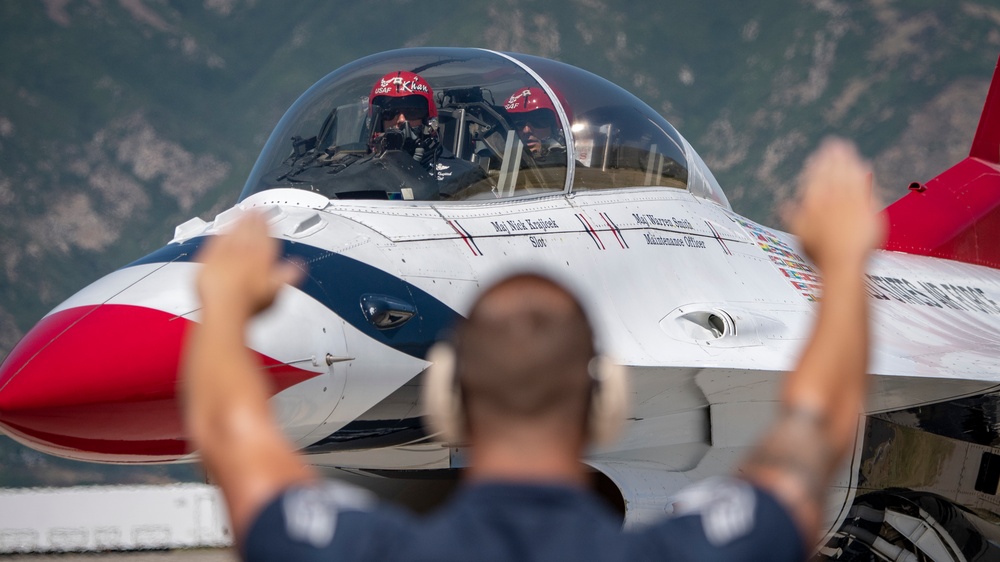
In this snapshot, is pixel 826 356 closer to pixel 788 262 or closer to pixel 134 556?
→ pixel 788 262

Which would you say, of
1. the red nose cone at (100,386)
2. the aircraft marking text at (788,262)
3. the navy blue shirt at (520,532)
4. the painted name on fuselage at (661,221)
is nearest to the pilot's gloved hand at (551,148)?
the painted name on fuselage at (661,221)

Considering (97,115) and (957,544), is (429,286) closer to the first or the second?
(957,544)

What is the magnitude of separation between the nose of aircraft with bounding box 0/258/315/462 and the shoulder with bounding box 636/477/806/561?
3049 millimetres

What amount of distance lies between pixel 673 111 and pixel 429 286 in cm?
8458

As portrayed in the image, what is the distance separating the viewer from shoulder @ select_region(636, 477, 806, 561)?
1351mm

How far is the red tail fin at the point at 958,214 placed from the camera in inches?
466

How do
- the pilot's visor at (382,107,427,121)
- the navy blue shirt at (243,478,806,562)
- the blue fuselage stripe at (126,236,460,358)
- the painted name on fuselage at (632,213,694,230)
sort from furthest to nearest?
the painted name on fuselage at (632,213,694,230)
the pilot's visor at (382,107,427,121)
the blue fuselage stripe at (126,236,460,358)
the navy blue shirt at (243,478,806,562)

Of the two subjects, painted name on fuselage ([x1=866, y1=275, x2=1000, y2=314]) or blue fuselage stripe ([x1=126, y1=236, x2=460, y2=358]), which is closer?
blue fuselage stripe ([x1=126, y1=236, x2=460, y2=358])

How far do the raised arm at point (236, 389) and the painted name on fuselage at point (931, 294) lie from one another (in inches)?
284

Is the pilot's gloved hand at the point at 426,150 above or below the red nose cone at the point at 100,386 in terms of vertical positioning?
above

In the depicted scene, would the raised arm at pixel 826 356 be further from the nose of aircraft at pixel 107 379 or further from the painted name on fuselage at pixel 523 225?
the painted name on fuselage at pixel 523 225

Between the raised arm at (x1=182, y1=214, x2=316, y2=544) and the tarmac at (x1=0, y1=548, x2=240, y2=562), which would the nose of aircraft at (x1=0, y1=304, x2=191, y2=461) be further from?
the tarmac at (x1=0, y1=548, x2=240, y2=562)

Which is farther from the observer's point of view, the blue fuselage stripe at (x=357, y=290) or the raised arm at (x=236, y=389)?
the blue fuselage stripe at (x=357, y=290)

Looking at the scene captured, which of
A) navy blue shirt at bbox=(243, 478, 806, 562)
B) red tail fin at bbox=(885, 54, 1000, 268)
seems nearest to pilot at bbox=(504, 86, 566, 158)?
navy blue shirt at bbox=(243, 478, 806, 562)
